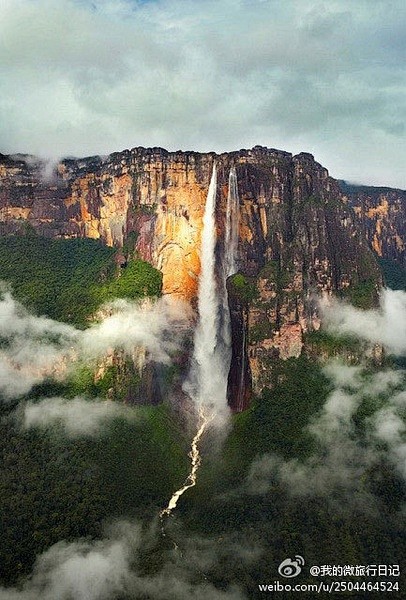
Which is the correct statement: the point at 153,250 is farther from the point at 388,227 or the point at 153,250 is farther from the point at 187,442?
the point at 388,227

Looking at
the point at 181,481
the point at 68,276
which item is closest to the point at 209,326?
the point at 68,276

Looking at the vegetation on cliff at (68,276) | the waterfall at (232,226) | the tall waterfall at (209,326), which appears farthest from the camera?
the waterfall at (232,226)

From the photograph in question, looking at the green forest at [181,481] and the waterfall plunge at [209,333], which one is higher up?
the waterfall plunge at [209,333]

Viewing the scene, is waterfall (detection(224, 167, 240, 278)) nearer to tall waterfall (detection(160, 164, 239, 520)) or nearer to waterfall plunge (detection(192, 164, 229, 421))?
tall waterfall (detection(160, 164, 239, 520))

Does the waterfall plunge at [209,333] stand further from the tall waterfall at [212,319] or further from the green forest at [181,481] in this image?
the green forest at [181,481]

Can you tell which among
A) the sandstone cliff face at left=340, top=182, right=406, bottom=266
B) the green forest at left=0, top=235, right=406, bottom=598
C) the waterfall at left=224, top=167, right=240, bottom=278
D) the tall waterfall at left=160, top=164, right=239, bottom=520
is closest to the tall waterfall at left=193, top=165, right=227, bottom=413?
the tall waterfall at left=160, top=164, right=239, bottom=520

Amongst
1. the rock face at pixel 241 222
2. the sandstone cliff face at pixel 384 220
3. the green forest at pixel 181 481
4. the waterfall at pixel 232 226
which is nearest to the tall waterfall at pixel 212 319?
the waterfall at pixel 232 226

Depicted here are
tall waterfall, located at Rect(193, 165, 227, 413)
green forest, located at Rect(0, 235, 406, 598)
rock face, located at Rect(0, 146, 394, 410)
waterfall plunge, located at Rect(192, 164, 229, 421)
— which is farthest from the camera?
tall waterfall, located at Rect(193, 165, 227, 413)
